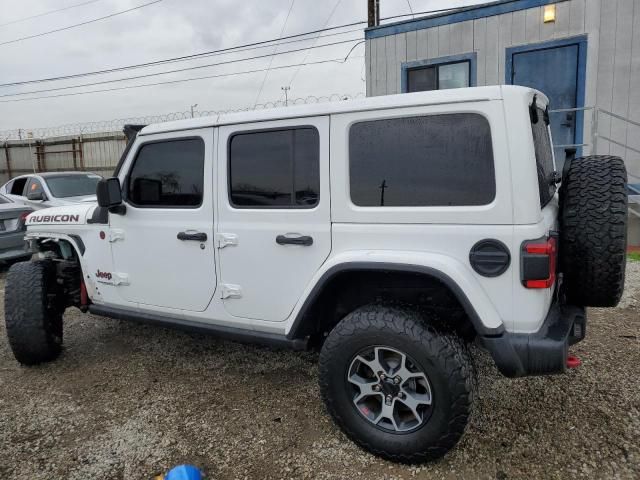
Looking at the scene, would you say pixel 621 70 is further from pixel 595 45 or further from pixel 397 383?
pixel 397 383

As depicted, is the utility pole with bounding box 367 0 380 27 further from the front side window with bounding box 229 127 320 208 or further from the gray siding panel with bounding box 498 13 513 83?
the front side window with bounding box 229 127 320 208

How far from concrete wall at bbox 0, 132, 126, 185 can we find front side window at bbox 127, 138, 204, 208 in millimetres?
14105

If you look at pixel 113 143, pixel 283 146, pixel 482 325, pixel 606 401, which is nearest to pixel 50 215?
pixel 283 146

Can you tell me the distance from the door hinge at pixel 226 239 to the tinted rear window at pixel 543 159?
1.74m

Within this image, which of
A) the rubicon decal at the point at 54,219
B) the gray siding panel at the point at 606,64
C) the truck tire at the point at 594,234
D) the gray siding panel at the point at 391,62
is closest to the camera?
the truck tire at the point at 594,234

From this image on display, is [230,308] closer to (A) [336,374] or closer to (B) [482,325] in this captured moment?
(A) [336,374]

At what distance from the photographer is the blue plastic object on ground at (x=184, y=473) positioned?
2361 millimetres

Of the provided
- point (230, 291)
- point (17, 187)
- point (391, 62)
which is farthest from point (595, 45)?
point (17, 187)

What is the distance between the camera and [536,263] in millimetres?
2201

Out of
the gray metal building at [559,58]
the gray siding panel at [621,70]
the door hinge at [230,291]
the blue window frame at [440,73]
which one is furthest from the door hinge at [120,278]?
the gray siding panel at [621,70]

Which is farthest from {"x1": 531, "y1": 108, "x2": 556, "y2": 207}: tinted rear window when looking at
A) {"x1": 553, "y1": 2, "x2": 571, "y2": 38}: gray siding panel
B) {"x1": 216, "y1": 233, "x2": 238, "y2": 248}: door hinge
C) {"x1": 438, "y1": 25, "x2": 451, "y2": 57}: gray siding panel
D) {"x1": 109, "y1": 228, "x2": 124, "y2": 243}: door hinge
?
{"x1": 438, "y1": 25, "x2": 451, "y2": 57}: gray siding panel

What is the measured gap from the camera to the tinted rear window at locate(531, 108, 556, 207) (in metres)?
2.53

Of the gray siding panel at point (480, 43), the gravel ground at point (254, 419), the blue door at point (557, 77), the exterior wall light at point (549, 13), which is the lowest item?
the gravel ground at point (254, 419)

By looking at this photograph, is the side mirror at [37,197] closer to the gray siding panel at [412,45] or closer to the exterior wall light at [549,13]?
the gray siding panel at [412,45]
